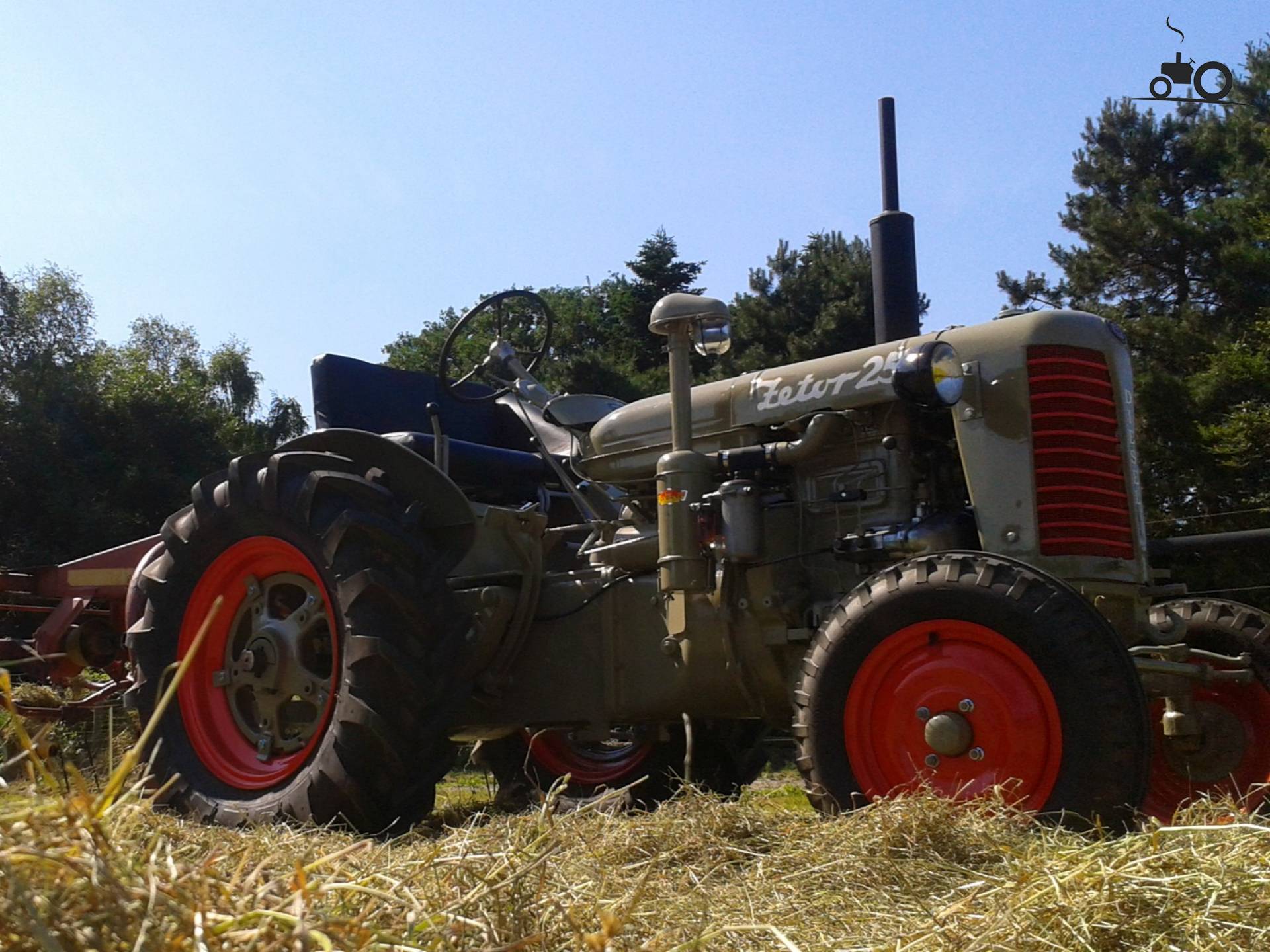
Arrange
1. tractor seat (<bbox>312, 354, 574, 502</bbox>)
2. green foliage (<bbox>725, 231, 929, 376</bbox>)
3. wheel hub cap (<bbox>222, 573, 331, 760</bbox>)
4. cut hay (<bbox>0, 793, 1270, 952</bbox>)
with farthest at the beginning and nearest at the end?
green foliage (<bbox>725, 231, 929, 376</bbox>) → tractor seat (<bbox>312, 354, 574, 502</bbox>) → wheel hub cap (<bbox>222, 573, 331, 760</bbox>) → cut hay (<bbox>0, 793, 1270, 952</bbox>)

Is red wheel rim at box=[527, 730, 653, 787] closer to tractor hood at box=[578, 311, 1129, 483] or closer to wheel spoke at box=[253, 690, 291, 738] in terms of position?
wheel spoke at box=[253, 690, 291, 738]

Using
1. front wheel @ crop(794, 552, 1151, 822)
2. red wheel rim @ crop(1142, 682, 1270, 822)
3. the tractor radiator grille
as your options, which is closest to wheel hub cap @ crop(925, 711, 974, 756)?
front wheel @ crop(794, 552, 1151, 822)

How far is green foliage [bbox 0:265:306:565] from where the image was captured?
2364 centimetres

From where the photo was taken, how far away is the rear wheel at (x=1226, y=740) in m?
4.17

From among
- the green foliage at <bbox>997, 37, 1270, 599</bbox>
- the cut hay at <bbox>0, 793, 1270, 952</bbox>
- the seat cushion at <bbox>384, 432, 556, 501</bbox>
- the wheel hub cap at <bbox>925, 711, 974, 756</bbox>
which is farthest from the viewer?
the green foliage at <bbox>997, 37, 1270, 599</bbox>

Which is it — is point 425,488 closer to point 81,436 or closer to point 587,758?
point 587,758

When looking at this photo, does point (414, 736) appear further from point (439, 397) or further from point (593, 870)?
point (439, 397)

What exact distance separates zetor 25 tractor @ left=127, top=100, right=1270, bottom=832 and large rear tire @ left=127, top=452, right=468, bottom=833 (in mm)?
12

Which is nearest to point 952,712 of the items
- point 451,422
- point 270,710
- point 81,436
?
point 270,710

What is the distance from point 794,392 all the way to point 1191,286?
56.3 feet

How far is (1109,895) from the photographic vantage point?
185 cm

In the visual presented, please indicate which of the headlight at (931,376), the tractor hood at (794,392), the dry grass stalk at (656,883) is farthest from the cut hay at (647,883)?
the tractor hood at (794,392)

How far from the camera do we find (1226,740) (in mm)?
4227

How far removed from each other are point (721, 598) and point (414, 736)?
1.08 metres
